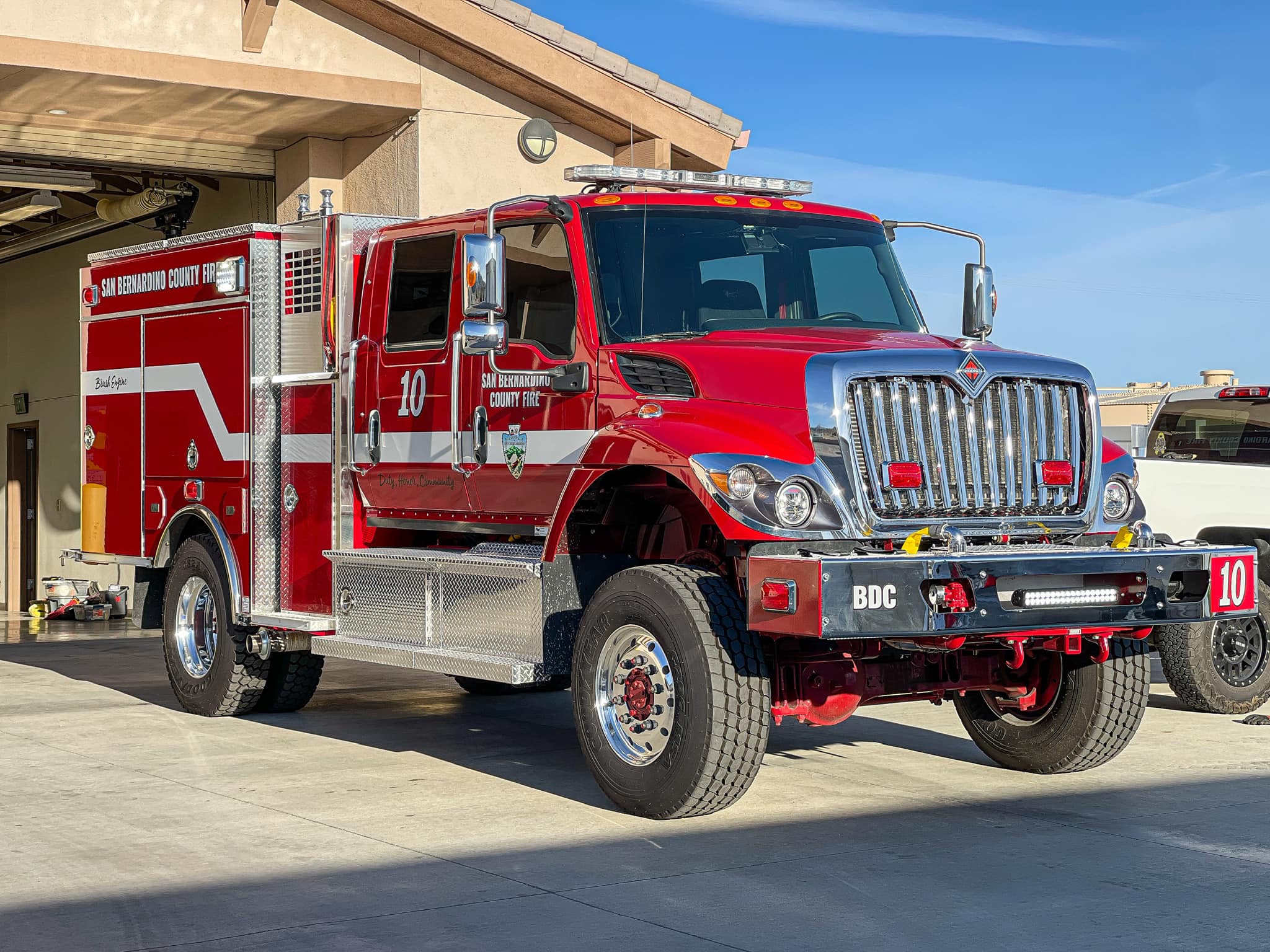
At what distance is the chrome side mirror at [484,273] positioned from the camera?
287 inches

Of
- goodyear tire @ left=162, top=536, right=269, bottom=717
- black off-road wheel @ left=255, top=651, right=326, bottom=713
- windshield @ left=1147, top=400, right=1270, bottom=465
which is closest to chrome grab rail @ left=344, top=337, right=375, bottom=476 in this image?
goodyear tire @ left=162, top=536, right=269, bottom=717

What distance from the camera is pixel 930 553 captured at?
254 inches

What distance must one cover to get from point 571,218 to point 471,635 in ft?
6.83

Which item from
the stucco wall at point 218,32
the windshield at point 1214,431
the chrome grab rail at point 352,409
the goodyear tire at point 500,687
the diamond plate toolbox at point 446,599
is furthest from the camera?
the stucco wall at point 218,32

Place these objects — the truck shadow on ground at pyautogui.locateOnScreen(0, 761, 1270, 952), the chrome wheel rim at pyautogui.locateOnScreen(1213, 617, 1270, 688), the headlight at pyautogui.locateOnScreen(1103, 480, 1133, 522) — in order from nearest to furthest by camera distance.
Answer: the truck shadow on ground at pyautogui.locateOnScreen(0, 761, 1270, 952) < the headlight at pyautogui.locateOnScreen(1103, 480, 1133, 522) < the chrome wheel rim at pyautogui.locateOnScreen(1213, 617, 1270, 688)

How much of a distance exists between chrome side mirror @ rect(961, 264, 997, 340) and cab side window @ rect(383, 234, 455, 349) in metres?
2.69

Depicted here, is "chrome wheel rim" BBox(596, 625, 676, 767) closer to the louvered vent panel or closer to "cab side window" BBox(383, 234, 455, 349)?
the louvered vent panel

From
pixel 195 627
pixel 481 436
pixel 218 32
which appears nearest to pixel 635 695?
pixel 481 436

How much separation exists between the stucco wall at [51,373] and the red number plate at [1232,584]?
16207mm

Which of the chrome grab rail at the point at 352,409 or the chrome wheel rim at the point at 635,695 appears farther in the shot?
the chrome grab rail at the point at 352,409

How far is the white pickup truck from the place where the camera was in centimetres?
1008

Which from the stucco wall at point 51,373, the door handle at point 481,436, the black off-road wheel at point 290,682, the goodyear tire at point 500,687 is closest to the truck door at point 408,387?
the door handle at point 481,436

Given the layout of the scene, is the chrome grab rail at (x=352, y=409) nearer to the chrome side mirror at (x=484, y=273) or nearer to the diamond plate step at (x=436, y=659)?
the diamond plate step at (x=436, y=659)

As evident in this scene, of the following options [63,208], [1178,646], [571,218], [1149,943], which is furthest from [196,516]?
[63,208]
